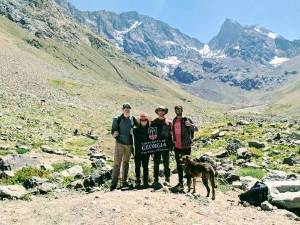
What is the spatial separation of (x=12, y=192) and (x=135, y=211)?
5.61 metres

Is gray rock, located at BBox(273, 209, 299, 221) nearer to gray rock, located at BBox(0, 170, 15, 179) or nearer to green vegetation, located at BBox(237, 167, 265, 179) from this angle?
green vegetation, located at BBox(237, 167, 265, 179)

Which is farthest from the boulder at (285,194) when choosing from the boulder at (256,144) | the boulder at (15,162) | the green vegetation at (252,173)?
the boulder at (256,144)

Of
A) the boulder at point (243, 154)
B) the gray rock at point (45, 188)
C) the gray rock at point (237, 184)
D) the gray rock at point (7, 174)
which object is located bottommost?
the gray rock at point (45, 188)

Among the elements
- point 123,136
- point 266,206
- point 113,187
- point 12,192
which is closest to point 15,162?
point 12,192

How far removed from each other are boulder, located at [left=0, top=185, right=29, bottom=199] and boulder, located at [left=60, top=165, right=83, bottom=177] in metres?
3.69

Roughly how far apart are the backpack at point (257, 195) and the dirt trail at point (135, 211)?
0.46m

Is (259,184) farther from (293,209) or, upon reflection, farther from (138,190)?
(138,190)

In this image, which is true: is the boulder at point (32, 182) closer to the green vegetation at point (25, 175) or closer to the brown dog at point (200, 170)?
the green vegetation at point (25, 175)

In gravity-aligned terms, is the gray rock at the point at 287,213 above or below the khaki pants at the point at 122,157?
below

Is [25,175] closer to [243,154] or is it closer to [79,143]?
[243,154]

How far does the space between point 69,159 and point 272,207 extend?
15.3 meters

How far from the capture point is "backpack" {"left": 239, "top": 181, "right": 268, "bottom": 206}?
1630cm

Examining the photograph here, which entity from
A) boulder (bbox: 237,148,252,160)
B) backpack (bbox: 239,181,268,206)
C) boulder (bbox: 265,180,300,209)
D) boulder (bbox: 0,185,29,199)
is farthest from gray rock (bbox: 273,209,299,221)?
boulder (bbox: 237,148,252,160)

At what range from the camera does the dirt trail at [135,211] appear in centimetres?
1332
